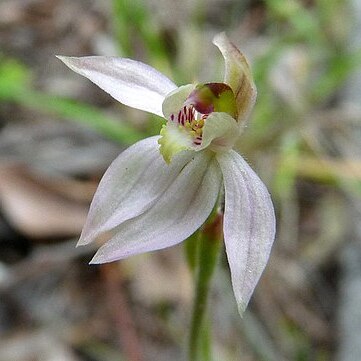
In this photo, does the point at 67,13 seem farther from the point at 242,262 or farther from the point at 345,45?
the point at 242,262

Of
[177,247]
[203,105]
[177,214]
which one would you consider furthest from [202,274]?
[177,247]

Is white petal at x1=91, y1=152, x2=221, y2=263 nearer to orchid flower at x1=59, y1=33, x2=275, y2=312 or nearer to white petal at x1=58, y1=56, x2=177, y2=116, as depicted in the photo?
orchid flower at x1=59, y1=33, x2=275, y2=312

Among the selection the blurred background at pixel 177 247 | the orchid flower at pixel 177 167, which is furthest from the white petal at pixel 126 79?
the blurred background at pixel 177 247

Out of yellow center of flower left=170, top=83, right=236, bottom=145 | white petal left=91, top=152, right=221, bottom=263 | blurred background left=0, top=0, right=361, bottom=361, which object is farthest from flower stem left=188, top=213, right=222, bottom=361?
blurred background left=0, top=0, right=361, bottom=361

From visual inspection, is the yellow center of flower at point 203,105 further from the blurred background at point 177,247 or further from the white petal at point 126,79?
the blurred background at point 177,247

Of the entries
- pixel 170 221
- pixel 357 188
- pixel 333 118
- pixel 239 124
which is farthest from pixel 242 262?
pixel 333 118

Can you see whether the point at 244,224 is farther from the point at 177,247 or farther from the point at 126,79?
the point at 177,247
